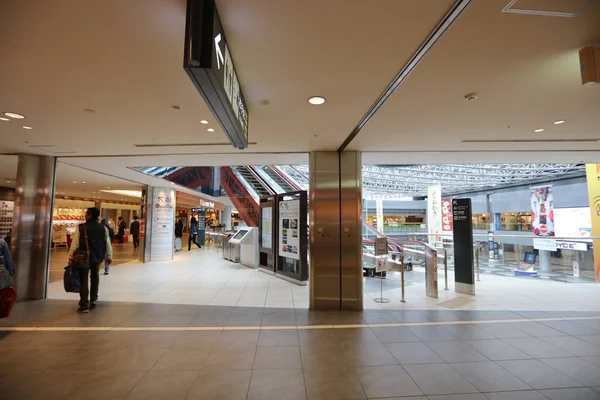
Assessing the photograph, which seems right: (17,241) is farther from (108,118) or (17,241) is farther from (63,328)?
(108,118)

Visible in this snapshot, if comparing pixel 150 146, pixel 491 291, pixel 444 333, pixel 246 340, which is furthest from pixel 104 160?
pixel 491 291

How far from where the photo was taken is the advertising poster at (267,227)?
8328mm

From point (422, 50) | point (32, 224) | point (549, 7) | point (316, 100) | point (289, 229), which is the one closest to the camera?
point (549, 7)

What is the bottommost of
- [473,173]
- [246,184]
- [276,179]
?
[246,184]

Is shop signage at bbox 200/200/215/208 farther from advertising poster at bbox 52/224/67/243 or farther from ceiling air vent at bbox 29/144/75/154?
ceiling air vent at bbox 29/144/75/154

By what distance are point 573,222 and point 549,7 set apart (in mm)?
13850

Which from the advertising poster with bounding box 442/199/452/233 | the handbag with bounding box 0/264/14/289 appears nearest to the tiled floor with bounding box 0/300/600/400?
the handbag with bounding box 0/264/14/289

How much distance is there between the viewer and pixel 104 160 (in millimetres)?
6141

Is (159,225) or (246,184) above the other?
(246,184)

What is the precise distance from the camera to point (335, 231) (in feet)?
17.1

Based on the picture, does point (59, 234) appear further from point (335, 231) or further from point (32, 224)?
point (335, 231)

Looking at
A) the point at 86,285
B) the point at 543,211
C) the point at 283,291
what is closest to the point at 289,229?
the point at 283,291

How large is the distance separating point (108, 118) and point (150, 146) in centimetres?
138

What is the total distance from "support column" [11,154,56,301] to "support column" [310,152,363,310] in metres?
5.27
